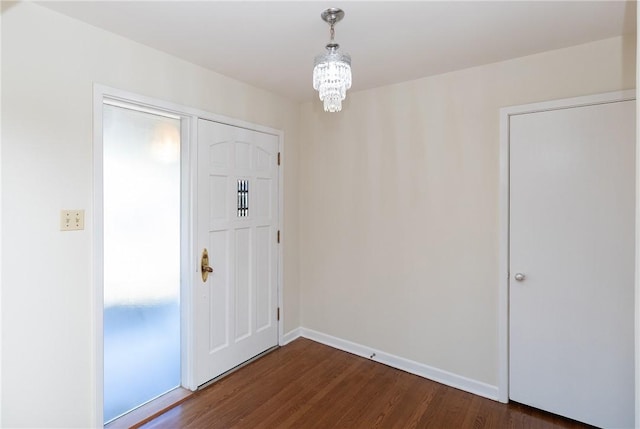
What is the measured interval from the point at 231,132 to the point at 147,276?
1224mm

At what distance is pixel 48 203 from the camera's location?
1758mm

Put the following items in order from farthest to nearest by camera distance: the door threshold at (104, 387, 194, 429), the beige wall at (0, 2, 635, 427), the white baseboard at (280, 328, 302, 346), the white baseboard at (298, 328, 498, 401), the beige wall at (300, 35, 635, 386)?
1. the white baseboard at (280, 328, 302, 346)
2. the white baseboard at (298, 328, 498, 401)
3. the beige wall at (300, 35, 635, 386)
4. the door threshold at (104, 387, 194, 429)
5. the beige wall at (0, 2, 635, 427)

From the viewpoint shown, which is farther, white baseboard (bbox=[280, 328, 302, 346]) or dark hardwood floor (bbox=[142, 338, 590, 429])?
white baseboard (bbox=[280, 328, 302, 346])

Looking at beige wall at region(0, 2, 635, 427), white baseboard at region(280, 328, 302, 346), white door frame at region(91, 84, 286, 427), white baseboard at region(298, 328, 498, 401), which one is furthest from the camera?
white baseboard at region(280, 328, 302, 346)

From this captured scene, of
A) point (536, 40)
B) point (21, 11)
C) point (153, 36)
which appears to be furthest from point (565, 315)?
point (21, 11)

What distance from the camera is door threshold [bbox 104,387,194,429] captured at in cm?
Answer: 213

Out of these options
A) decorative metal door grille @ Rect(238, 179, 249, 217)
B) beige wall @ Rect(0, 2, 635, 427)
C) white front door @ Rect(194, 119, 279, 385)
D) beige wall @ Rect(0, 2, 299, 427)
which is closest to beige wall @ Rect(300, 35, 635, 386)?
beige wall @ Rect(0, 2, 635, 427)

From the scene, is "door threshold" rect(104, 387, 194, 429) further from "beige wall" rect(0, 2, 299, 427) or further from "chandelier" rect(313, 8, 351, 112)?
"chandelier" rect(313, 8, 351, 112)

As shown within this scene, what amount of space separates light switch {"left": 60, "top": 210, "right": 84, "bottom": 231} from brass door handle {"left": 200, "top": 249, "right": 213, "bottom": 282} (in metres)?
0.83

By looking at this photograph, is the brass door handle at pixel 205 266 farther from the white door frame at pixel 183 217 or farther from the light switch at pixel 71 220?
the light switch at pixel 71 220

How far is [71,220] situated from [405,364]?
2542mm

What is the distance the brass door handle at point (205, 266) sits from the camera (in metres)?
2.54

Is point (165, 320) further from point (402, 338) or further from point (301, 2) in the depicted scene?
point (301, 2)

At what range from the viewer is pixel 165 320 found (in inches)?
96.7
